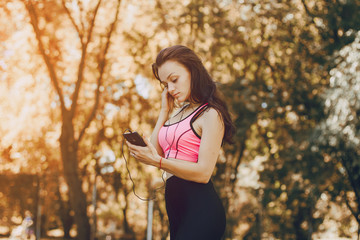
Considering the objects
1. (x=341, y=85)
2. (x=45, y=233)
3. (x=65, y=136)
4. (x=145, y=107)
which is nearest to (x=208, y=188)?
(x=341, y=85)

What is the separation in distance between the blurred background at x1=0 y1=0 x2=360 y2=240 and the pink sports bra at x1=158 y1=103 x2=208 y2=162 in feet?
14.8

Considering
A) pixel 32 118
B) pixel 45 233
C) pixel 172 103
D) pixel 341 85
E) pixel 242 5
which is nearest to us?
pixel 172 103

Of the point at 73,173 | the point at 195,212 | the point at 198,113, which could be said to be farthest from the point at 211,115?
the point at 73,173

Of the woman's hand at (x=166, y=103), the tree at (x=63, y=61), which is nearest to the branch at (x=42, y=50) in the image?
the tree at (x=63, y=61)

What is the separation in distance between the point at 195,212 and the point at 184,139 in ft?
1.08

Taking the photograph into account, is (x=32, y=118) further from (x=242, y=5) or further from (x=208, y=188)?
(x=208, y=188)

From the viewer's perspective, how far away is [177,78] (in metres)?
2.12

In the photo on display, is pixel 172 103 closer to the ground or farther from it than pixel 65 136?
farther from it

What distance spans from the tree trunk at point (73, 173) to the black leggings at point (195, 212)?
7104 millimetres

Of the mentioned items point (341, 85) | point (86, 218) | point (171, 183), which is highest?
point (171, 183)

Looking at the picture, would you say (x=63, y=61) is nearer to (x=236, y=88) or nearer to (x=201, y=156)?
(x=236, y=88)

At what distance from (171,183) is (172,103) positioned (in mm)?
537

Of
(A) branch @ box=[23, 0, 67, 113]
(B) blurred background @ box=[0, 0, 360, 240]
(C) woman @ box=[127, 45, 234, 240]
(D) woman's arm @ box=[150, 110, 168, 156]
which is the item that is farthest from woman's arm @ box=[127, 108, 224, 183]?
(A) branch @ box=[23, 0, 67, 113]

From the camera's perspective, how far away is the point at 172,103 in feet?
8.13
